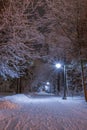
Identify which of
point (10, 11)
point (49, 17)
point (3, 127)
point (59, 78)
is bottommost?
point (3, 127)

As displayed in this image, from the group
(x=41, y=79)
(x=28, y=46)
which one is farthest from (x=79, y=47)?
(x=41, y=79)

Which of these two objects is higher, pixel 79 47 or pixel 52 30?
pixel 52 30

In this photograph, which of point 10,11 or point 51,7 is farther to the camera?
point 51,7

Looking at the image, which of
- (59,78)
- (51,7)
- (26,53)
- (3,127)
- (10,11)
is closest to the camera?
(3,127)

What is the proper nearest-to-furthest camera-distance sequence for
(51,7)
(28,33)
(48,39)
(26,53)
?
(28,33) → (26,53) → (51,7) → (48,39)

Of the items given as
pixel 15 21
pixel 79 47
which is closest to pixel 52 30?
pixel 79 47

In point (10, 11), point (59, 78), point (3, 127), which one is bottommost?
point (3, 127)

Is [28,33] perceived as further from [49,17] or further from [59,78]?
[59,78]

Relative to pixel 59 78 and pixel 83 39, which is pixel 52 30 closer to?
pixel 83 39

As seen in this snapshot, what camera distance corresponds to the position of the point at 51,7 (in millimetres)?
13742

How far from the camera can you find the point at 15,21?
32.9 ft

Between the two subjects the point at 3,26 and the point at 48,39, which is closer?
the point at 3,26

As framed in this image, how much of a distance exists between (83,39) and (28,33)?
5.68 metres

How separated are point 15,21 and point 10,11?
57 centimetres
